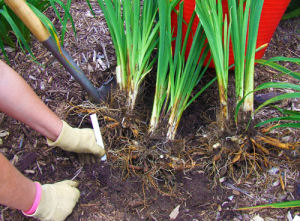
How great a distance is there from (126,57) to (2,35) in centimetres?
78

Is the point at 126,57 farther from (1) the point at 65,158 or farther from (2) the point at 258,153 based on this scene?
(2) the point at 258,153

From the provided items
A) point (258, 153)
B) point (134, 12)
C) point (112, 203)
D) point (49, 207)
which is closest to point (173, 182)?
point (112, 203)

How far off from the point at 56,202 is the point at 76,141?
0.86 feet

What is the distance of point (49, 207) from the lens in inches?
44.4

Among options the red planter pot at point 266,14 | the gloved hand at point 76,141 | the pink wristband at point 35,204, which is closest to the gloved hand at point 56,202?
the pink wristband at point 35,204

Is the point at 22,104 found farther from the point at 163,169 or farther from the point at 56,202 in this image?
the point at 163,169

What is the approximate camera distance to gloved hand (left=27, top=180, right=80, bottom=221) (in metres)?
1.12

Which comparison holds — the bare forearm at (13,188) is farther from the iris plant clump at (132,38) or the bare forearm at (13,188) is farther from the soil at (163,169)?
the iris plant clump at (132,38)

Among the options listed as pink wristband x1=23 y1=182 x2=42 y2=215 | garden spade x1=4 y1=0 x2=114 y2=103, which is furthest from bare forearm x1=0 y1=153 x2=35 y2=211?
garden spade x1=4 y1=0 x2=114 y2=103

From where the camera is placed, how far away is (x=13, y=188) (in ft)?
3.20

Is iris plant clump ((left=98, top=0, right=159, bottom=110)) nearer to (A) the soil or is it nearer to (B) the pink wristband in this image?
(A) the soil

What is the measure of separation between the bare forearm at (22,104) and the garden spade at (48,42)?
6.8 inches

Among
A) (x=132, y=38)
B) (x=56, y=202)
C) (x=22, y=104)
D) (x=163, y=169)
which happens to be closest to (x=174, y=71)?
(x=132, y=38)

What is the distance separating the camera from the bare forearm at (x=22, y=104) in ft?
3.40
